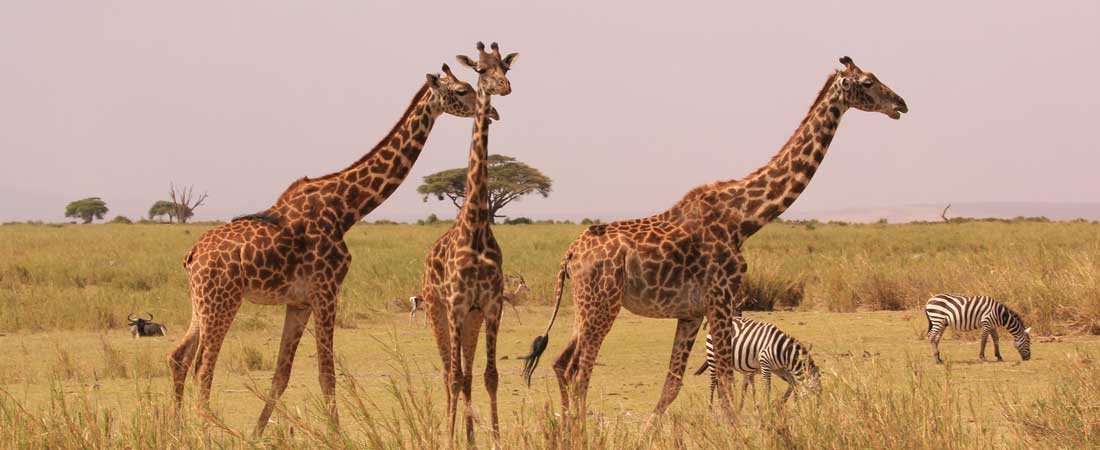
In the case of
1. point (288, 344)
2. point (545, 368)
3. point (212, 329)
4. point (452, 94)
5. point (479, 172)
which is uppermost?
point (452, 94)

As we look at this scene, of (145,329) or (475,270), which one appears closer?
(475,270)

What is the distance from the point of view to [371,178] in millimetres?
7711

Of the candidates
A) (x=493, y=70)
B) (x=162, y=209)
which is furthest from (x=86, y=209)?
(x=493, y=70)

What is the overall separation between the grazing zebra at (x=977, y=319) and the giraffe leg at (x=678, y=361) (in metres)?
6.13

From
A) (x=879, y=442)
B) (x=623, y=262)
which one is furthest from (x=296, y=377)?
(x=879, y=442)

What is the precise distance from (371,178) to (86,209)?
257 feet

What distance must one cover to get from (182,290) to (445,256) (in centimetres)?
1703

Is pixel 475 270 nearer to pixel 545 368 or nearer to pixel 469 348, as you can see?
pixel 469 348

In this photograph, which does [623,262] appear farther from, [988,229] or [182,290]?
[988,229]

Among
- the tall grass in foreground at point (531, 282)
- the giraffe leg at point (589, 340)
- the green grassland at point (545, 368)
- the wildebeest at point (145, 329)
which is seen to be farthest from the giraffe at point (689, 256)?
the wildebeest at point (145, 329)

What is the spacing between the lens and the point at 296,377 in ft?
→ 41.8

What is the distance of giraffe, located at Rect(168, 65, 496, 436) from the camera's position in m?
7.29

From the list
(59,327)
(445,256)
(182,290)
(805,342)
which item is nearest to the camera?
(445,256)

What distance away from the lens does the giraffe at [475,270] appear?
657 centimetres
